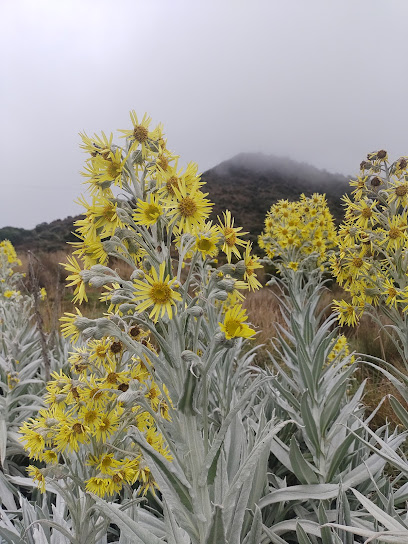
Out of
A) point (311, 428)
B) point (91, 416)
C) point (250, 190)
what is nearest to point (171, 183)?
point (91, 416)

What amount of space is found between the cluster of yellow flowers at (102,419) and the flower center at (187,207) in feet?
1.66

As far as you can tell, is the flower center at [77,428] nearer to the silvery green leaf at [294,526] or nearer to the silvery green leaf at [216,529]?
the silvery green leaf at [216,529]

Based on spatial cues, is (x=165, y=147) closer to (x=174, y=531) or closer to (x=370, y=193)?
(x=174, y=531)

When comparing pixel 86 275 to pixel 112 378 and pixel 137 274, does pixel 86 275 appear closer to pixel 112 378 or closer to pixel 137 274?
pixel 137 274

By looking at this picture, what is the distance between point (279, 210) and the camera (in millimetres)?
4926

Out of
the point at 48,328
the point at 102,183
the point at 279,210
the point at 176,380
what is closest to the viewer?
the point at 176,380

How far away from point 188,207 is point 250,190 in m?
27.8

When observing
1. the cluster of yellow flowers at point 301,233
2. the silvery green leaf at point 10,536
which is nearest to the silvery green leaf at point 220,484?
the silvery green leaf at point 10,536

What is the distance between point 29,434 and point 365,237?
2000 mm

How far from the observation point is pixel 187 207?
1.20 metres

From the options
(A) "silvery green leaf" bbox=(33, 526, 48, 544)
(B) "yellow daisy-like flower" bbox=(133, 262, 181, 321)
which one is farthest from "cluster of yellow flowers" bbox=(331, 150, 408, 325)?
(A) "silvery green leaf" bbox=(33, 526, 48, 544)

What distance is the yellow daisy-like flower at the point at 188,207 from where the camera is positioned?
1177 mm

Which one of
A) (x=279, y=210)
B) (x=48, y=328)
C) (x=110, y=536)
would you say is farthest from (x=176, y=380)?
(x=48, y=328)

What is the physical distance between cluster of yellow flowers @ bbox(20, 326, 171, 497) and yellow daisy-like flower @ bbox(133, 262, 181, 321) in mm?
334
